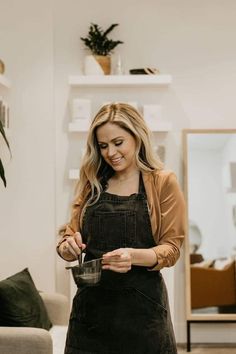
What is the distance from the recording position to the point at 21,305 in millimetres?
3338

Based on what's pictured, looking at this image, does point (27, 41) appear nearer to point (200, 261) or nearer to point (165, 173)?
point (200, 261)

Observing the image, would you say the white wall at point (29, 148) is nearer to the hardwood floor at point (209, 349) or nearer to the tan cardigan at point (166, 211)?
the hardwood floor at point (209, 349)

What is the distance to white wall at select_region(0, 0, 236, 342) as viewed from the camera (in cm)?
456

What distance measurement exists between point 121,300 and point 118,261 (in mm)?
171

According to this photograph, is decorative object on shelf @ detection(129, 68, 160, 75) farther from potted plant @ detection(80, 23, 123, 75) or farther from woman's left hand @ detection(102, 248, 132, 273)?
woman's left hand @ detection(102, 248, 132, 273)

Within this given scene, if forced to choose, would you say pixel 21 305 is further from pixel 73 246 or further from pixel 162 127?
pixel 162 127

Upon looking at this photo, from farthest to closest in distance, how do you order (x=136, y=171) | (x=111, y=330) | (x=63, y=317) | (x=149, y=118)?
(x=149, y=118), (x=63, y=317), (x=136, y=171), (x=111, y=330)

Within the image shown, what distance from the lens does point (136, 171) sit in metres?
2.09

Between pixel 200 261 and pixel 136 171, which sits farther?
pixel 200 261

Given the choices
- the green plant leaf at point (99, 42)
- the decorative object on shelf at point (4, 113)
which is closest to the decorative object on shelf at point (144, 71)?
the green plant leaf at point (99, 42)

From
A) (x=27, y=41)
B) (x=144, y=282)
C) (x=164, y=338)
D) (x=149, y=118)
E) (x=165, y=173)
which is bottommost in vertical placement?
(x=164, y=338)

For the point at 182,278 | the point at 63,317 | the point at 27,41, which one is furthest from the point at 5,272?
the point at 27,41

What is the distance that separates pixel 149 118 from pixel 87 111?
1.54 ft

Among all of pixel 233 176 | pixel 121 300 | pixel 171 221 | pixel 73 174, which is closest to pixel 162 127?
pixel 233 176
